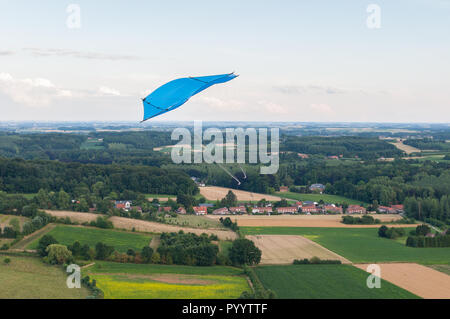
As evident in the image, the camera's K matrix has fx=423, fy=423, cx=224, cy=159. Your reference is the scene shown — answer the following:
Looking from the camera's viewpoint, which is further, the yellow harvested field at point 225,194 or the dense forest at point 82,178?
the dense forest at point 82,178

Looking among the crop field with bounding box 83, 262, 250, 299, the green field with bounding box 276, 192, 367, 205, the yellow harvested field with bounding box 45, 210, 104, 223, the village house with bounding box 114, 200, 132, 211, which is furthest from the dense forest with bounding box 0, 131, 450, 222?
the crop field with bounding box 83, 262, 250, 299

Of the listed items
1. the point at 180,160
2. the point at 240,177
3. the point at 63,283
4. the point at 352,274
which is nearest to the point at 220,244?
the point at 352,274

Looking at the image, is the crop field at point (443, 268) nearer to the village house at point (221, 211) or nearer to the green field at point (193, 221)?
the green field at point (193, 221)

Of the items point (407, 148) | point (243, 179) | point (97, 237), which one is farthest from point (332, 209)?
point (407, 148)

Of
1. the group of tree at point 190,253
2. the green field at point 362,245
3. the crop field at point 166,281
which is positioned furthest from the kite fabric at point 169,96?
the green field at point 362,245

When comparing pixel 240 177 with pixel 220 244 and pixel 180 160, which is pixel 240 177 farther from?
pixel 220 244

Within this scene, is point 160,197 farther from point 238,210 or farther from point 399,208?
point 399,208
